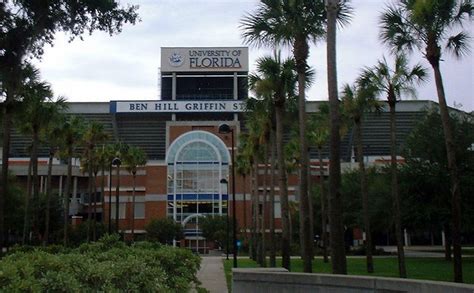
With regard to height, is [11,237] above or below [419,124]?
below

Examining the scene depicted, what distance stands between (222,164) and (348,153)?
78.6 ft

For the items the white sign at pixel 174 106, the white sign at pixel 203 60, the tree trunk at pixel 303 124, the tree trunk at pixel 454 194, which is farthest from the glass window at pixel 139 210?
the tree trunk at pixel 454 194

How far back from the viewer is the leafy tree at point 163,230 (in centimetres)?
7250

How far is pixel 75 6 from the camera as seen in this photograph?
17766 mm

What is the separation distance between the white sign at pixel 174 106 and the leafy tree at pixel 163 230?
2095 centimetres

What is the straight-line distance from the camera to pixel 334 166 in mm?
15711

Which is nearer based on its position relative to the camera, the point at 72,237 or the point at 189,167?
the point at 72,237

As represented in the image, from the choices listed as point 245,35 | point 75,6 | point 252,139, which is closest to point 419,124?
point 252,139

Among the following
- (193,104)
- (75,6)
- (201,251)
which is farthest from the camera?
(193,104)

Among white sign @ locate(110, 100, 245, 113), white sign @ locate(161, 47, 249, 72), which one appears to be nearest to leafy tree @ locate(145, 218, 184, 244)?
white sign @ locate(110, 100, 245, 113)

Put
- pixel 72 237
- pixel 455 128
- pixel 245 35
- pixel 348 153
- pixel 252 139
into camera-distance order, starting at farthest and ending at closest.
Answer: pixel 348 153 → pixel 72 237 → pixel 252 139 → pixel 455 128 → pixel 245 35

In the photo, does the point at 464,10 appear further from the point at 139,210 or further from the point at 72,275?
the point at 139,210

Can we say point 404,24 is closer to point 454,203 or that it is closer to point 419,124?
point 454,203

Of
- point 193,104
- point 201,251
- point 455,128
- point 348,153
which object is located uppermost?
point 193,104
